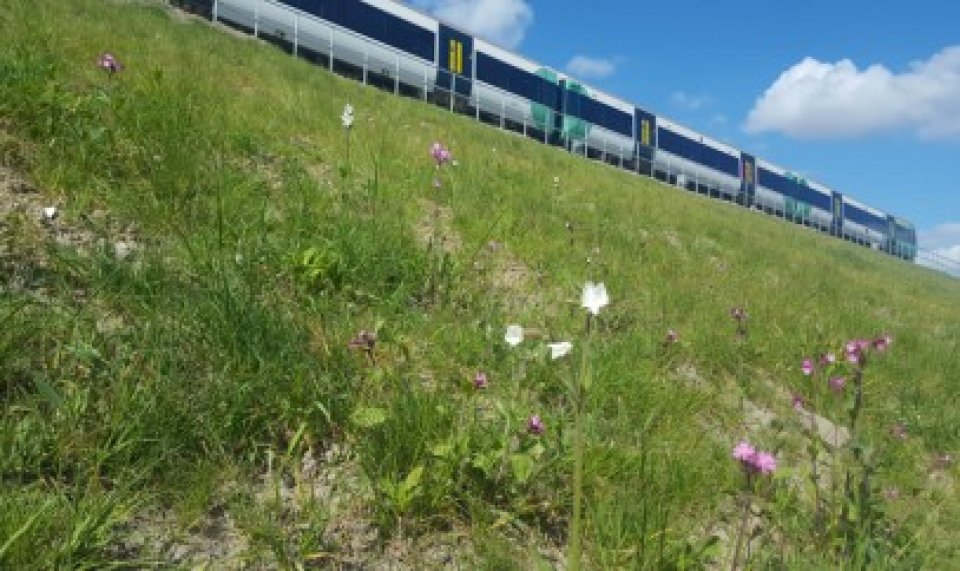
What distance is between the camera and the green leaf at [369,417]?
257 cm

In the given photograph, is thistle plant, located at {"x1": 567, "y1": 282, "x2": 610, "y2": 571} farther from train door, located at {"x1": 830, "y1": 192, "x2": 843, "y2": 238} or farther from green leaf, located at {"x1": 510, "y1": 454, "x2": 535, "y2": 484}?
train door, located at {"x1": 830, "y1": 192, "x2": 843, "y2": 238}

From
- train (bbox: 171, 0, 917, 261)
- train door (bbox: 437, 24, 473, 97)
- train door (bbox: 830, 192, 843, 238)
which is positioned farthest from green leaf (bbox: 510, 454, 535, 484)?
train door (bbox: 830, 192, 843, 238)

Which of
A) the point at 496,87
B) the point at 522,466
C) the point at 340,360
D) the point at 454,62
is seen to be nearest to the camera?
the point at 522,466

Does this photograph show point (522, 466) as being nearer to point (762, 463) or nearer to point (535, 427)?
point (535, 427)

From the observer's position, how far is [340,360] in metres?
3.09

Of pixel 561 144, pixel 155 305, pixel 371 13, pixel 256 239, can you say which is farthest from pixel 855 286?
pixel 561 144

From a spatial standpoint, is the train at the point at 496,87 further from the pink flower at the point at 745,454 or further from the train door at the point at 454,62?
the pink flower at the point at 745,454

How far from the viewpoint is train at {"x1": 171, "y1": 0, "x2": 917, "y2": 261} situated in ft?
91.9

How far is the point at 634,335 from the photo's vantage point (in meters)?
4.52

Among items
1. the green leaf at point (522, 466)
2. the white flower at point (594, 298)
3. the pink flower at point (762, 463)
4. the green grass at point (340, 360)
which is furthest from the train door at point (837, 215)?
the white flower at point (594, 298)

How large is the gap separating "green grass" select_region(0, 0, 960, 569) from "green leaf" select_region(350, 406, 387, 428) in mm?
13

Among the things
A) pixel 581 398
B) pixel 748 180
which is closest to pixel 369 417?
pixel 581 398

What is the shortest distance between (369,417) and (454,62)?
34.8 meters

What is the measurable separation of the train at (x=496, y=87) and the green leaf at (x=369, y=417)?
79.8 ft
